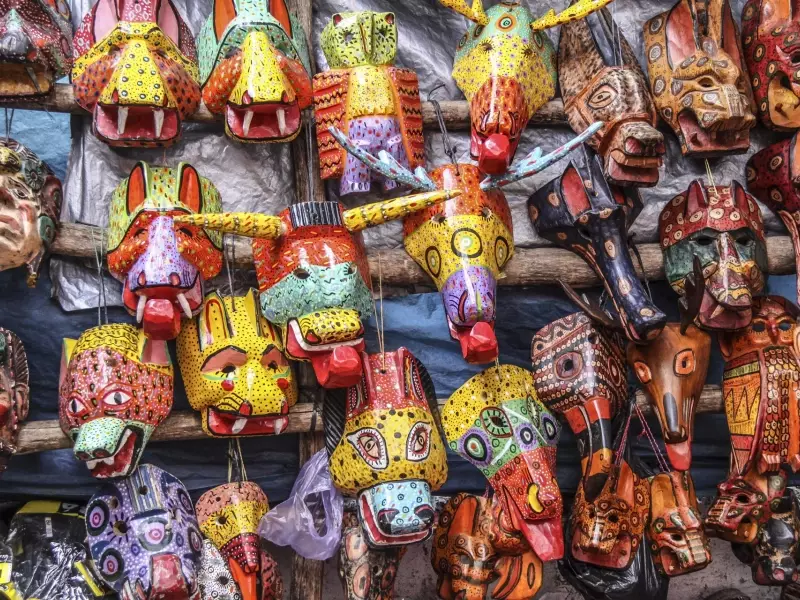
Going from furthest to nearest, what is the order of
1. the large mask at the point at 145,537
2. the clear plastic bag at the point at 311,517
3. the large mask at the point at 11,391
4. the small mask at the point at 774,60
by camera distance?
the small mask at the point at 774,60 → the clear plastic bag at the point at 311,517 → the large mask at the point at 11,391 → the large mask at the point at 145,537

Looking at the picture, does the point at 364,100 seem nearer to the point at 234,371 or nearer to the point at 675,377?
the point at 234,371

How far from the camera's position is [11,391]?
2.32 metres

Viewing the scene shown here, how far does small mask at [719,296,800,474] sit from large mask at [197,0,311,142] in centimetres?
118

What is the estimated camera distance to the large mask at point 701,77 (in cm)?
260

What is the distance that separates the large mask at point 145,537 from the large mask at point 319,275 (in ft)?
1.36

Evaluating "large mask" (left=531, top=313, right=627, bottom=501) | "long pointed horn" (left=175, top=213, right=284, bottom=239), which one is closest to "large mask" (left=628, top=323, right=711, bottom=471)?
"large mask" (left=531, top=313, right=627, bottom=501)

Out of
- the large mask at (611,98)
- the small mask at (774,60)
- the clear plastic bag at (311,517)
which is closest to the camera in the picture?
the clear plastic bag at (311,517)

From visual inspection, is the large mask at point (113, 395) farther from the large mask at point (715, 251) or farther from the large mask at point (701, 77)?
the large mask at point (701, 77)

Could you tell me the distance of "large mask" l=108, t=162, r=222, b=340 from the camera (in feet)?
7.39

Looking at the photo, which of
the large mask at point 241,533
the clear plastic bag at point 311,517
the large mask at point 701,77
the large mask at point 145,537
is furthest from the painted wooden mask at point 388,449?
the large mask at point 701,77

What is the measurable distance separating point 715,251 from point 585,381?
0.46 metres

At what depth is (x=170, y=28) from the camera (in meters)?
2.54

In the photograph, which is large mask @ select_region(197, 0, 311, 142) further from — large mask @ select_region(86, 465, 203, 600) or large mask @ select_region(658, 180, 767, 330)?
large mask @ select_region(658, 180, 767, 330)

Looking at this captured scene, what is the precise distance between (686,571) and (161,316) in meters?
1.31
